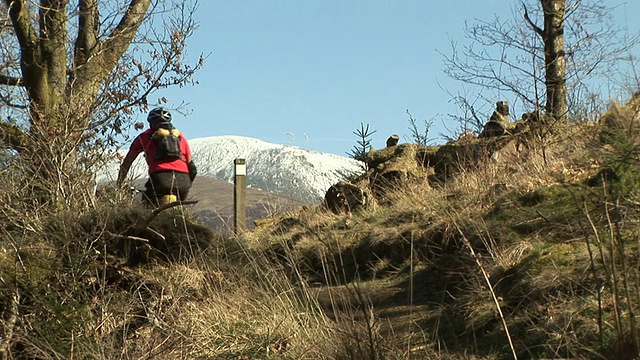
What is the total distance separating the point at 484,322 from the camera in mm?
6477

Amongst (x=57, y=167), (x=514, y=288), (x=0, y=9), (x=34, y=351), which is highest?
(x=0, y=9)

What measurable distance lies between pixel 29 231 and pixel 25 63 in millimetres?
6533

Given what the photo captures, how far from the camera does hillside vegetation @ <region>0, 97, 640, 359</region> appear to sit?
5766 millimetres

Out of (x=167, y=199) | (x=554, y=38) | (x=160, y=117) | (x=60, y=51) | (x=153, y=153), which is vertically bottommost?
(x=167, y=199)

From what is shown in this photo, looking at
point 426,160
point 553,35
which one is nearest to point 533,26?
point 553,35

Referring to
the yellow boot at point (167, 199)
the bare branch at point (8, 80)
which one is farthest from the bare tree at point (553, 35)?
the bare branch at point (8, 80)

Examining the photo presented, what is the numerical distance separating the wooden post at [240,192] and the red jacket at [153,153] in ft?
12.0

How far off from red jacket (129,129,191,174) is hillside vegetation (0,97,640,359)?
4.01ft

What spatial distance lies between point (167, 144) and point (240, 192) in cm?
425

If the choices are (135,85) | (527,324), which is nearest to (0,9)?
(135,85)

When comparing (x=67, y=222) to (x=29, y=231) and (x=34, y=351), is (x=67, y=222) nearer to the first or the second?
(x=29, y=231)

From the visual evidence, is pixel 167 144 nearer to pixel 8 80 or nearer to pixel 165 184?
pixel 165 184

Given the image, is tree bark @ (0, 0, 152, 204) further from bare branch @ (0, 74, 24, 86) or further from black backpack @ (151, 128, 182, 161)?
black backpack @ (151, 128, 182, 161)

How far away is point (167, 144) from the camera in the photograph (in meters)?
11.3
